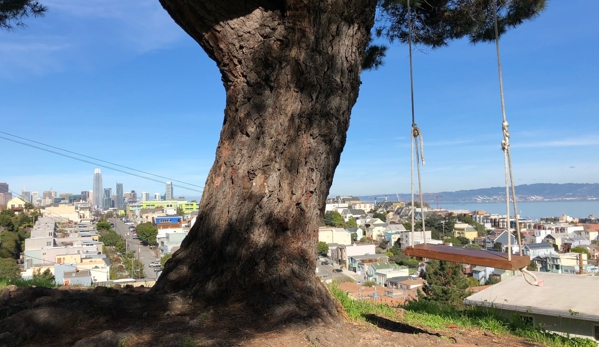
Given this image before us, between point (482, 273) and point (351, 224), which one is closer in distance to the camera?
point (482, 273)

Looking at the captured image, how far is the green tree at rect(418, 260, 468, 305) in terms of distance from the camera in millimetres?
12328

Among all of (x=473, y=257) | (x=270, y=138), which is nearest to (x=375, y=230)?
(x=473, y=257)

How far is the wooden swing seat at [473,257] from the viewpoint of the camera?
2351 mm

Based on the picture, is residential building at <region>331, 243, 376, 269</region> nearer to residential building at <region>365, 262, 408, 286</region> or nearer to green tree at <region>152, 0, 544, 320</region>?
residential building at <region>365, 262, 408, 286</region>

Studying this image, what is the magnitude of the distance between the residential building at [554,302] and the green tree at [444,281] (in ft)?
12.6

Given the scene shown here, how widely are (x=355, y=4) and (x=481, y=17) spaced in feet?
8.18

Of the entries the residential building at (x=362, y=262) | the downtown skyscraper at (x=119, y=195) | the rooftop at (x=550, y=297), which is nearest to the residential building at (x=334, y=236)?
the residential building at (x=362, y=262)

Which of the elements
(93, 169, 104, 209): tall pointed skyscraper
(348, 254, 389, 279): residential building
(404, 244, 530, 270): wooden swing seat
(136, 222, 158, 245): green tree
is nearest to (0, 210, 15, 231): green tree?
(136, 222, 158, 245): green tree

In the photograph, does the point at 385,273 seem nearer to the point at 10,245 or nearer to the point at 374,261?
the point at 374,261

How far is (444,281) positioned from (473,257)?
38.1ft

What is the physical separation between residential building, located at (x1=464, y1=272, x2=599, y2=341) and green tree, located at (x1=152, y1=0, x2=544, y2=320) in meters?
3.47

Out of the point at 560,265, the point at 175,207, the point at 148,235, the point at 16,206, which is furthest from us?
the point at 175,207

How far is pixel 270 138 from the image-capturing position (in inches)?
102

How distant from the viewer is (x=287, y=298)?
226cm
